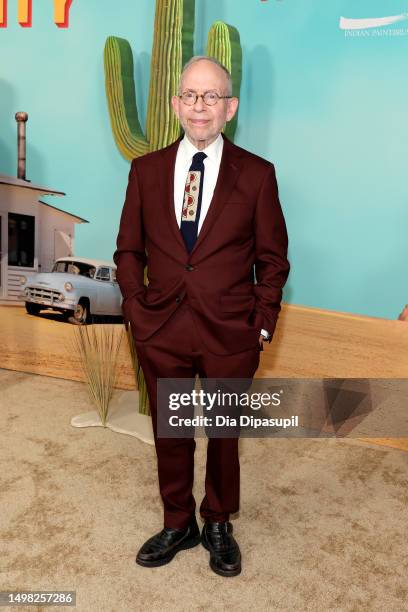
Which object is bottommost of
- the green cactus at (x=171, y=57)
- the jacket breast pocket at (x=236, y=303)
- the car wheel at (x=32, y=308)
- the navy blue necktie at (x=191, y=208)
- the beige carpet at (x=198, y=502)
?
the beige carpet at (x=198, y=502)

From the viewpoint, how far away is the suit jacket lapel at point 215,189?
5.97 ft

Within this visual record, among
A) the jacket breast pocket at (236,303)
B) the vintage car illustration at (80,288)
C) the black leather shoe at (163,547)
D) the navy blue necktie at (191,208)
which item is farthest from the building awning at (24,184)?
the black leather shoe at (163,547)

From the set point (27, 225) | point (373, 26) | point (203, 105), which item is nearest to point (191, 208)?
point (203, 105)

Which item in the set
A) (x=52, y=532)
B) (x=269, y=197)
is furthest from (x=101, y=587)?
(x=269, y=197)

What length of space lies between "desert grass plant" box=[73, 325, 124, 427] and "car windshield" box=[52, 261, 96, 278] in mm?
383

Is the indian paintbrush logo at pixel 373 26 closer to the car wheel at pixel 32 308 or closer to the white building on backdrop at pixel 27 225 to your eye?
the white building on backdrop at pixel 27 225

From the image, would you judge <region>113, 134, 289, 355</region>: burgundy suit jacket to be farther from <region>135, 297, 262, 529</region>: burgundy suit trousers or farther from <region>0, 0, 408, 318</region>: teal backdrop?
A: <region>0, 0, 408, 318</region>: teal backdrop

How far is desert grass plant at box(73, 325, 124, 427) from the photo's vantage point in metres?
3.39

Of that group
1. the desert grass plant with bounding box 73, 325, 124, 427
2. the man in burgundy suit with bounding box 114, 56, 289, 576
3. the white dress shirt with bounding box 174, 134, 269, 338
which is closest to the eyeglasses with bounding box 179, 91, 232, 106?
the man in burgundy suit with bounding box 114, 56, 289, 576

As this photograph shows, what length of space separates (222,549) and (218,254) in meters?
1.07

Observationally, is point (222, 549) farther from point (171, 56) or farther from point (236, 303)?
point (171, 56)

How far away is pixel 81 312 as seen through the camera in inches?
160

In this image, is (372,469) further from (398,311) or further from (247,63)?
(247,63)

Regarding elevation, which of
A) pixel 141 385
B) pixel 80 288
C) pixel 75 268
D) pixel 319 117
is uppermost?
pixel 319 117
